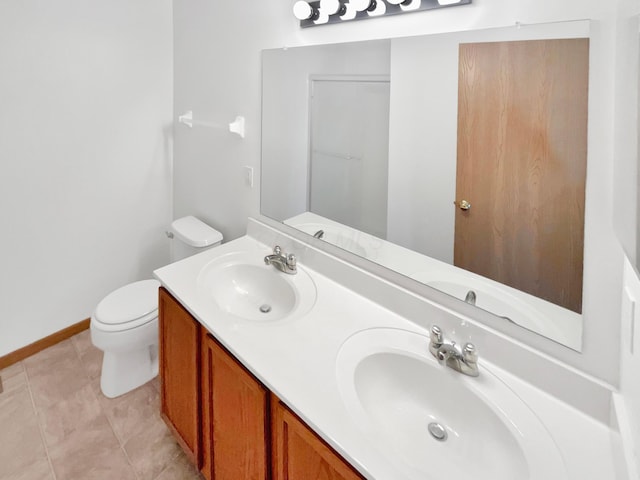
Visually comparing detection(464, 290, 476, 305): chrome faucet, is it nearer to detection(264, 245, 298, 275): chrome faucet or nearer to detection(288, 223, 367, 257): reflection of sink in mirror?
detection(288, 223, 367, 257): reflection of sink in mirror

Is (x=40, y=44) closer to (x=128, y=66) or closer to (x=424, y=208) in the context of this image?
(x=128, y=66)

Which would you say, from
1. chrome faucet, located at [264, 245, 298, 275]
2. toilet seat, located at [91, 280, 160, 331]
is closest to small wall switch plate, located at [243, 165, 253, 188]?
chrome faucet, located at [264, 245, 298, 275]

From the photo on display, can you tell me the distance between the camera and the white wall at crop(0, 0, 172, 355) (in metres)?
1.92

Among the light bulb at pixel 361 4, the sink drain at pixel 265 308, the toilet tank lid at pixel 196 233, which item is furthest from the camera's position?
the toilet tank lid at pixel 196 233

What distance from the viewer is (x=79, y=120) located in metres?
2.12

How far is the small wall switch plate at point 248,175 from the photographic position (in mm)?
1899

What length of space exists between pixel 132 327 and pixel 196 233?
58 centimetres

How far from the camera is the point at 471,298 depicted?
1104 millimetres

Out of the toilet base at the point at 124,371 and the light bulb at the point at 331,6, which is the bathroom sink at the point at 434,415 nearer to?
the light bulb at the point at 331,6

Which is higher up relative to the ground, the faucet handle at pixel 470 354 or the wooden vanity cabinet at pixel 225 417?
the faucet handle at pixel 470 354

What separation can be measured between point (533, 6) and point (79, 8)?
221cm

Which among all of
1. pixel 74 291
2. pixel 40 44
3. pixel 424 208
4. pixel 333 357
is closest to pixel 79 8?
pixel 40 44

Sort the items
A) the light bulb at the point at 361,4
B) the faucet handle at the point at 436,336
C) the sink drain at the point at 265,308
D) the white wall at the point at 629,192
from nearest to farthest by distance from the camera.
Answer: the white wall at the point at 629,192, the faucet handle at the point at 436,336, the light bulb at the point at 361,4, the sink drain at the point at 265,308

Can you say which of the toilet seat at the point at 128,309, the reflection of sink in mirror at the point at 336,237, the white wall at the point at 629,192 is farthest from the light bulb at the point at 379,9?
the toilet seat at the point at 128,309
